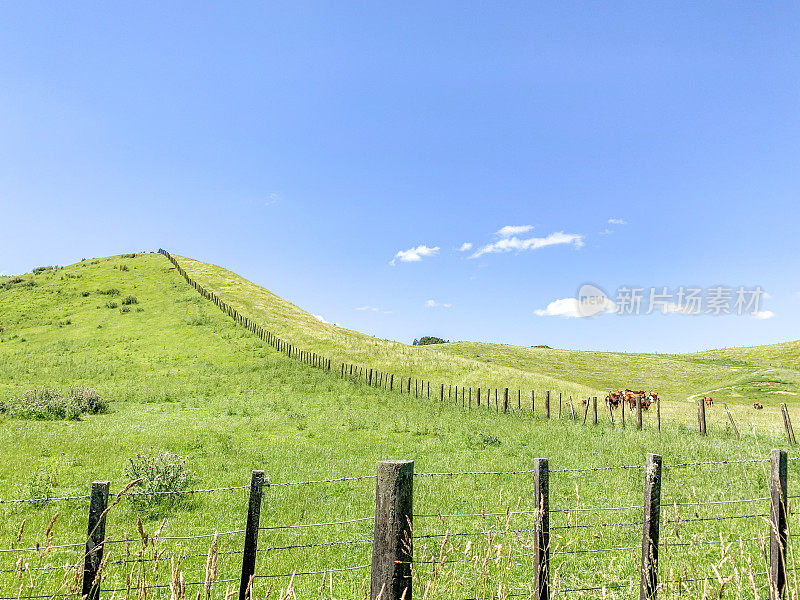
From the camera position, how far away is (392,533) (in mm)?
3898

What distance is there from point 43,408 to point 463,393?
1882cm

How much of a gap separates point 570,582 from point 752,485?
25.6 ft

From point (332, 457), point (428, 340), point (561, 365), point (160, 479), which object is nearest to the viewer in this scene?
point (160, 479)

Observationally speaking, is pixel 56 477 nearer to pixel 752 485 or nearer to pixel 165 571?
pixel 165 571

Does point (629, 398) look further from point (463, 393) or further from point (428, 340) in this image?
point (428, 340)

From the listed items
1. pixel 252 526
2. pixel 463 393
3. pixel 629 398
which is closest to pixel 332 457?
pixel 252 526

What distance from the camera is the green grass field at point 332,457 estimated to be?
7.54 metres

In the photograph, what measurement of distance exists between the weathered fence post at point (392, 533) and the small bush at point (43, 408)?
22.8 meters

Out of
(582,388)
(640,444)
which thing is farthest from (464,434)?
(582,388)

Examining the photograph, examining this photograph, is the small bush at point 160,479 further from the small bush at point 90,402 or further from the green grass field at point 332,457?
the small bush at point 90,402

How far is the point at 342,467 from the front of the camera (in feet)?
47.4

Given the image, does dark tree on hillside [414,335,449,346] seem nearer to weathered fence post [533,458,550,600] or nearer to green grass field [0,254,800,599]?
green grass field [0,254,800,599]

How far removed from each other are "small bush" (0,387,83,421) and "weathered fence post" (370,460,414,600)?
74.9 ft

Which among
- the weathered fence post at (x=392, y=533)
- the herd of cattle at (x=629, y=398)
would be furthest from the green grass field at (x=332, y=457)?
the herd of cattle at (x=629, y=398)
